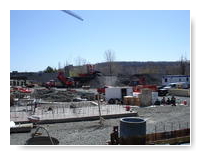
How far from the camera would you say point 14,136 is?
448 inches

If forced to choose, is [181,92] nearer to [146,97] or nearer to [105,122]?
[146,97]

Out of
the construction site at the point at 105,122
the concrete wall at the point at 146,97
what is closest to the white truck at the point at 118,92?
the construction site at the point at 105,122

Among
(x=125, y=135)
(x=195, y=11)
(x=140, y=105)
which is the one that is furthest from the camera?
(x=140, y=105)

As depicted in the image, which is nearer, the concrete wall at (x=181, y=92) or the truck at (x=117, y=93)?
the truck at (x=117, y=93)

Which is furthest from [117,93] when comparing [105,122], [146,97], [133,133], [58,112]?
[133,133]

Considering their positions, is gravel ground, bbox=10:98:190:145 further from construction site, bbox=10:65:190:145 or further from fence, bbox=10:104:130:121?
fence, bbox=10:104:130:121

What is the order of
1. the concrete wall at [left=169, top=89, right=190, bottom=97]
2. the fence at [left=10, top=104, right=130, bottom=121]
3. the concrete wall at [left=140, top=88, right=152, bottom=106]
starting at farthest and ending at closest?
the concrete wall at [left=169, top=89, right=190, bottom=97] < the concrete wall at [left=140, top=88, right=152, bottom=106] < the fence at [left=10, top=104, right=130, bottom=121]

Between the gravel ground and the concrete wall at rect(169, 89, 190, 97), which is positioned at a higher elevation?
the concrete wall at rect(169, 89, 190, 97)

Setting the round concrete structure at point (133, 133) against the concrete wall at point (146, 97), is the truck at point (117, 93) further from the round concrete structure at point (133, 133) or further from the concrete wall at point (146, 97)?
the round concrete structure at point (133, 133)

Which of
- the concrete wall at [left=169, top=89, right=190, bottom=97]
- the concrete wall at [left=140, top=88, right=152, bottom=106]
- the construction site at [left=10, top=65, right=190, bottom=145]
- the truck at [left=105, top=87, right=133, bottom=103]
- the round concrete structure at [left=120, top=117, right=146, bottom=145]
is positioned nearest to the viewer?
the round concrete structure at [left=120, top=117, right=146, bottom=145]

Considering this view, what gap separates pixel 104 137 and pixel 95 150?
13.9ft

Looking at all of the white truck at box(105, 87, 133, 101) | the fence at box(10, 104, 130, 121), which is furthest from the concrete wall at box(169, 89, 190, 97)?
the fence at box(10, 104, 130, 121)
